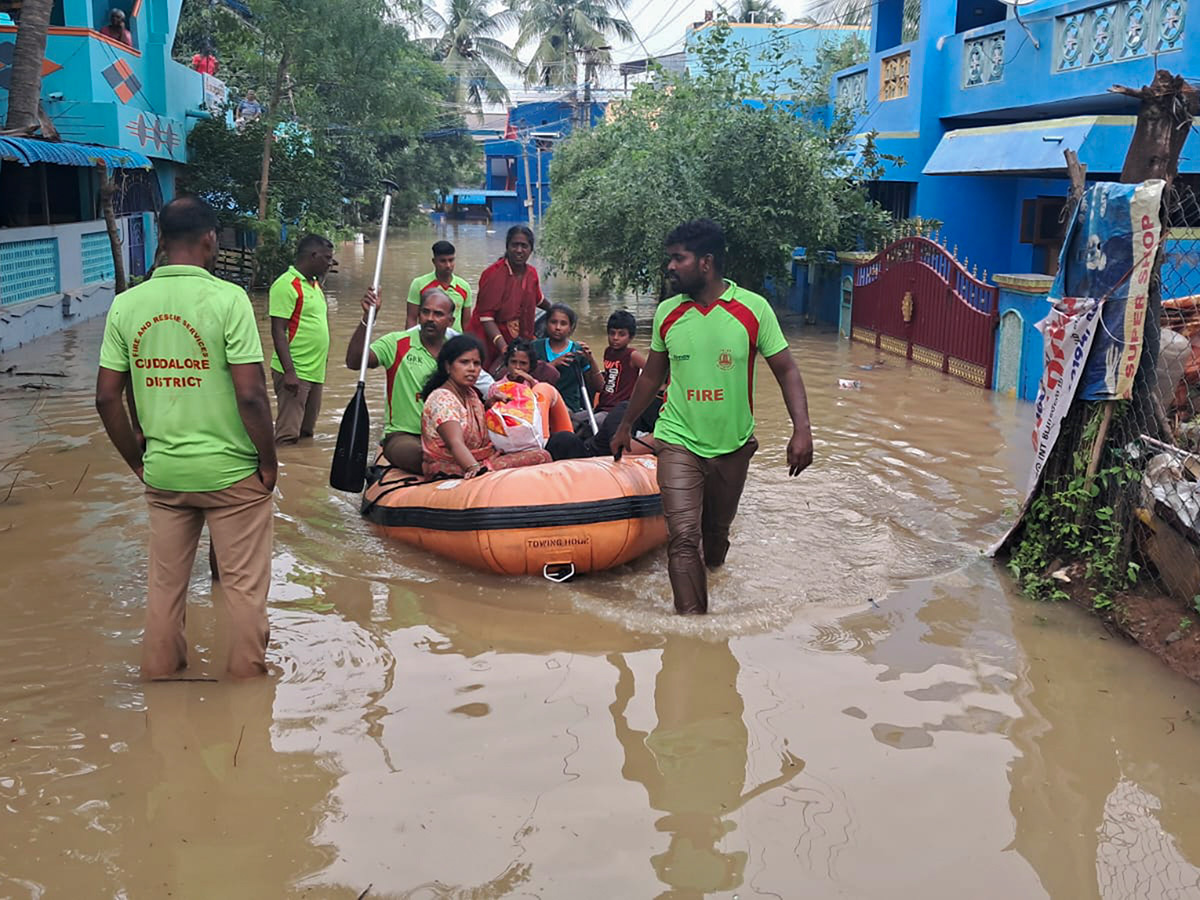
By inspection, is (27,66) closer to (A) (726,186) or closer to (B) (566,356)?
(A) (726,186)

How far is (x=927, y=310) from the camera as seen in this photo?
1358cm

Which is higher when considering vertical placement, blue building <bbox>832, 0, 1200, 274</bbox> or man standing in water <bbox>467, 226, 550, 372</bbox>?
blue building <bbox>832, 0, 1200, 274</bbox>

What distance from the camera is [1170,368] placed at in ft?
19.3

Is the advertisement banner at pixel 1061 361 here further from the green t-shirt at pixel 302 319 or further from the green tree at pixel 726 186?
the green tree at pixel 726 186

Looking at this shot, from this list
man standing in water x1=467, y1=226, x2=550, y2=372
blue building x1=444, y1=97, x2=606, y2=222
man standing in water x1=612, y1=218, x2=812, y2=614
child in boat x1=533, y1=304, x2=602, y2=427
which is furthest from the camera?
blue building x1=444, y1=97, x2=606, y2=222

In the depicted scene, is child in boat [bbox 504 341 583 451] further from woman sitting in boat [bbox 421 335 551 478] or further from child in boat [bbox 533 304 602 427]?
child in boat [bbox 533 304 602 427]

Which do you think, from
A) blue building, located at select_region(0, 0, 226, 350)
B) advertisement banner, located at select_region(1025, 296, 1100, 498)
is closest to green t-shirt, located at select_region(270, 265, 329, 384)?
advertisement banner, located at select_region(1025, 296, 1100, 498)

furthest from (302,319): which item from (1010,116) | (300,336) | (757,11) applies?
(757,11)

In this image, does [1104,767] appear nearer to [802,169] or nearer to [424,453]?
[424,453]

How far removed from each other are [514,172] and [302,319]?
56.8 metres

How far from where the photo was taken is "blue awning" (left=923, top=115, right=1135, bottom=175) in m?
12.7

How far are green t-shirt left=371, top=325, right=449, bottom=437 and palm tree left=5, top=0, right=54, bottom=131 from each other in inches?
329

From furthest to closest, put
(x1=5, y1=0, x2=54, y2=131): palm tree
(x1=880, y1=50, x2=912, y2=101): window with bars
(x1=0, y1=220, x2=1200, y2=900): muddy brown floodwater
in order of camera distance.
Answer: (x1=880, y1=50, x2=912, y2=101): window with bars → (x1=5, y1=0, x2=54, y2=131): palm tree → (x1=0, y1=220, x2=1200, y2=900): muddy brown floodwater

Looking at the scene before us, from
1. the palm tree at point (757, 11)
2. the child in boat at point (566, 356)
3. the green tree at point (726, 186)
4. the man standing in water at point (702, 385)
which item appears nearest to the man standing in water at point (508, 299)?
the child in boat at point (566, 356)
